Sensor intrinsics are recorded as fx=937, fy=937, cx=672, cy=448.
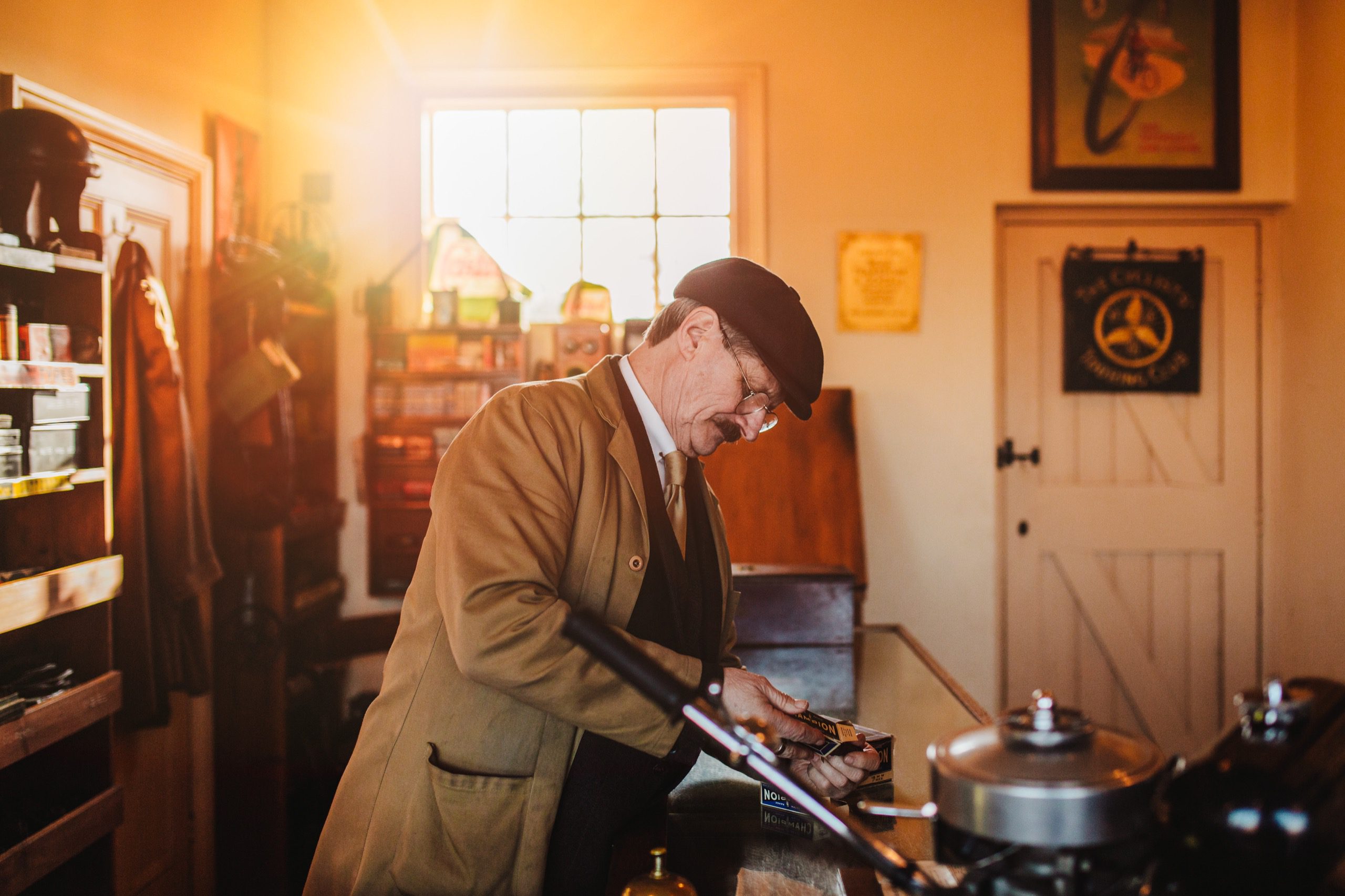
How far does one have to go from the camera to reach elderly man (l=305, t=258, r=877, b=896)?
3.93ft

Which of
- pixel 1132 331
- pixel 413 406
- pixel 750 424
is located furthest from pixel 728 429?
pixel 1132 331

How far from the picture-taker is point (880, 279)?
12.8ft

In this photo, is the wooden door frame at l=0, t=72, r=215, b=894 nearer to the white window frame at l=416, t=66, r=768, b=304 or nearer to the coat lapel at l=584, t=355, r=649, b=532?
the white window frame at l=416, t=66, r=768, b=304

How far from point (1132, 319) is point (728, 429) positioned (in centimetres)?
316

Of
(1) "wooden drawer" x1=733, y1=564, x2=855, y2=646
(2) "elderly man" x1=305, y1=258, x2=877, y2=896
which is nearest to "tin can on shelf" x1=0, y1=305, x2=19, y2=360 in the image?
(2) "elderly man" x1=305, y1=258, x2=877, y2=896

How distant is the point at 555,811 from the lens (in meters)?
1.28

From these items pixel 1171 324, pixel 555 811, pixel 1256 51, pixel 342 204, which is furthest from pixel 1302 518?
pixel 342 204

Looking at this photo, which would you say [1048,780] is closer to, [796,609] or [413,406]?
[796,609]

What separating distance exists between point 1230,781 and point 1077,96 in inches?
151

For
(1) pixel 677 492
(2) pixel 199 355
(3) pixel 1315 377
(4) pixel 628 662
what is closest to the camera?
(4) pixel 628 662

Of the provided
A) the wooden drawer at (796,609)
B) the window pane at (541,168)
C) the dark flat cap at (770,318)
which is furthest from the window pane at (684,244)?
the dark flat cap at (770,318)

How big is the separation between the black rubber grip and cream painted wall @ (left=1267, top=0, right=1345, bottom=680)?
385 centimetres

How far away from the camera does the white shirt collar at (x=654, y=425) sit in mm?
1541

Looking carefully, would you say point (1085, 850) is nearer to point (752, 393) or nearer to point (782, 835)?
point (782, 835)
